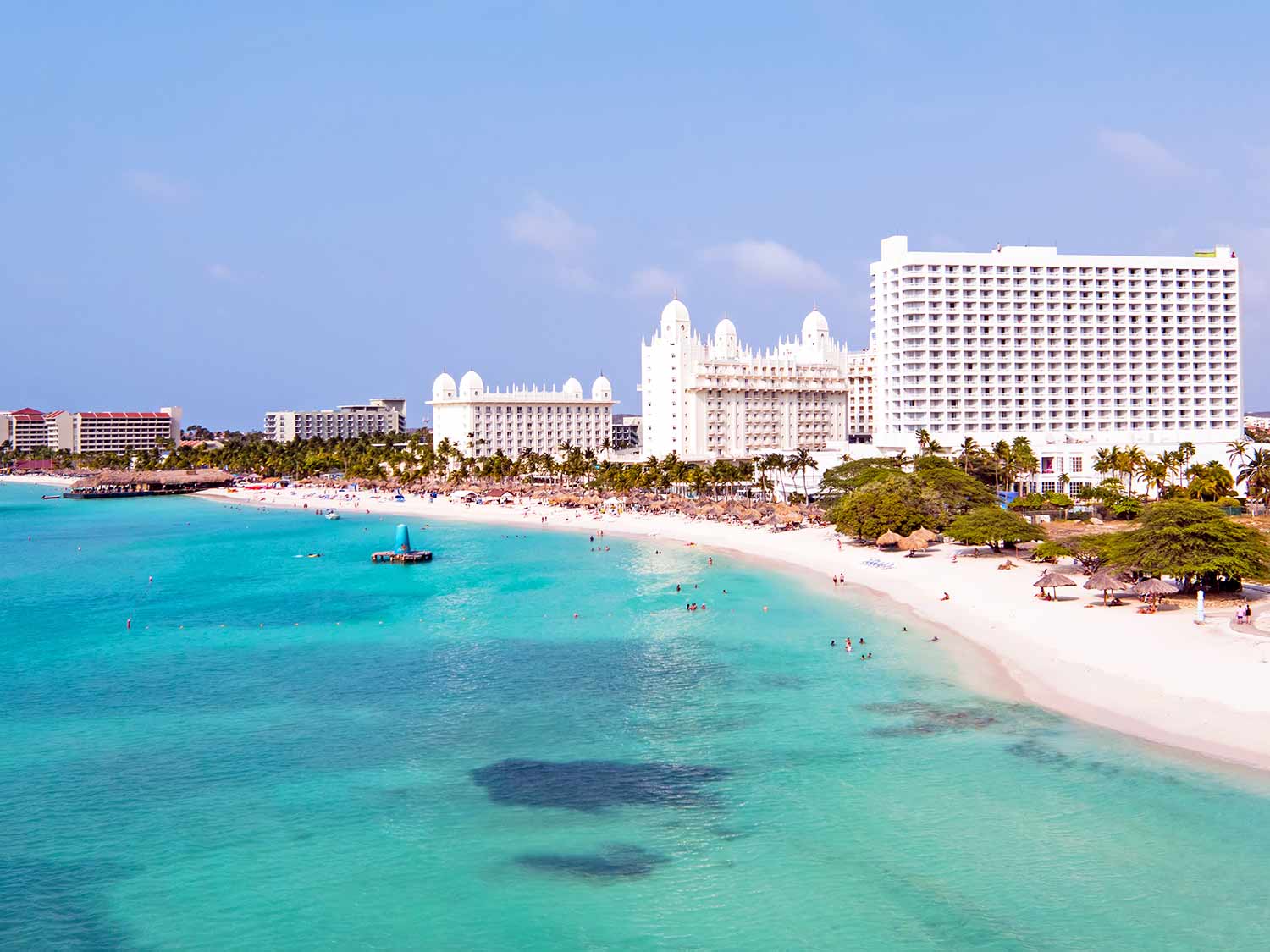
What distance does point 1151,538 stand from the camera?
4338 centimetres

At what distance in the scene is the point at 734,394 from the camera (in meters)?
144

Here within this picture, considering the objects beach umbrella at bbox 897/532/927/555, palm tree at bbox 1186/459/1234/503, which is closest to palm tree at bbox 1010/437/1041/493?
palm tree at bbox 1186/459/1234/503

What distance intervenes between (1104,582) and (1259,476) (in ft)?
125

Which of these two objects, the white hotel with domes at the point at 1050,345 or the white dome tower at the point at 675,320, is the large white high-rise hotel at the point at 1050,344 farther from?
the white dome tower at the point at 675,320

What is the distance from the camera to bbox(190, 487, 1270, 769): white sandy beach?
29547 millimetres

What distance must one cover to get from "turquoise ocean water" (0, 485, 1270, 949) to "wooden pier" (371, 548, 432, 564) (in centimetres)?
2962

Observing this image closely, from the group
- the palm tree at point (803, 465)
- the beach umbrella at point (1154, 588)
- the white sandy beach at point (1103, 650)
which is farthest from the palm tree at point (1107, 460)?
the beach umbrella at point (1154, 588)

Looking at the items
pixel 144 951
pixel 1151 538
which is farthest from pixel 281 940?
pixel 1151 538

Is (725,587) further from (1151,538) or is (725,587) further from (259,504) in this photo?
(259,504)

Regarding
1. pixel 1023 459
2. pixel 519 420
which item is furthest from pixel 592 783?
pixel 519 420

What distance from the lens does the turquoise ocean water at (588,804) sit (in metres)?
20.5

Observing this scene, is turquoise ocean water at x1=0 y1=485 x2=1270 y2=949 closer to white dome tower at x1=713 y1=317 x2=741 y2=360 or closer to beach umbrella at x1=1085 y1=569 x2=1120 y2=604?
beach umbrella at x1=1085 y1=569 x2=1120 y2=604

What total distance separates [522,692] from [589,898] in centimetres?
1594

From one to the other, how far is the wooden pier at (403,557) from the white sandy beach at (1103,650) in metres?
27.5
